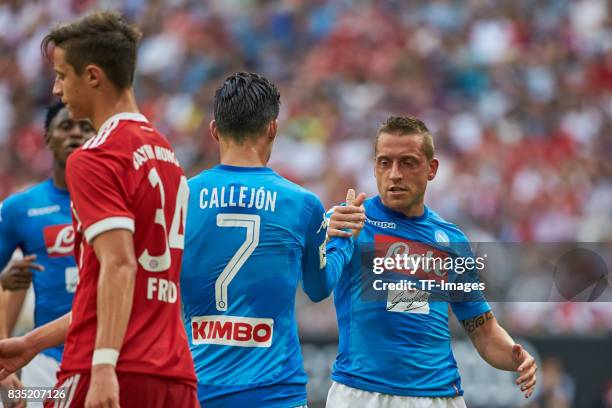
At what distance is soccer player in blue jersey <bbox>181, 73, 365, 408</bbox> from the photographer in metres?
4.92

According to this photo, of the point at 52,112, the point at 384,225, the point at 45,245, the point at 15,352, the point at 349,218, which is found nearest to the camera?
the point at 15,352

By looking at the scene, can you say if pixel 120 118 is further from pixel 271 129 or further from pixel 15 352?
pixel 271 129

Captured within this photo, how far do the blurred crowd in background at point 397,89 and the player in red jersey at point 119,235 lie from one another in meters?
10.2

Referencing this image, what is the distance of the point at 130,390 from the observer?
388 centimetres

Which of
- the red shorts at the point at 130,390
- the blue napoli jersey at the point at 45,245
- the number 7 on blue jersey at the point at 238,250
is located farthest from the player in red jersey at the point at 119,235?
the blue napoli jersey at the point at 45,245

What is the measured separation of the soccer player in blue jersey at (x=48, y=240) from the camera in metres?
7.18

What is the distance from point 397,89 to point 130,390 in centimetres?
1282

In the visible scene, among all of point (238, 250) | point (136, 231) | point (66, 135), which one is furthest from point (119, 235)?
point (66, 135)

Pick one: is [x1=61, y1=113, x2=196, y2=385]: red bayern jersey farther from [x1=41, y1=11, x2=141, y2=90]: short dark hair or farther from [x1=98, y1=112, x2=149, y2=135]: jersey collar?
[x1=41, y1=11, x2=141, y2=90]: short dark hair

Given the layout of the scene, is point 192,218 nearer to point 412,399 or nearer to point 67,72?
point 67,72

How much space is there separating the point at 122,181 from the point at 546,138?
12.7 m

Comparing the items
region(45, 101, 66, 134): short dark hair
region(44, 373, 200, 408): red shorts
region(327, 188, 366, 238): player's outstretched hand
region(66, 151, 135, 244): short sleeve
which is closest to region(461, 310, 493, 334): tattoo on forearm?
region(327, 188, 366, 238): player's outstretched hand

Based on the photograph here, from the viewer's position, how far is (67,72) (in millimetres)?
4027

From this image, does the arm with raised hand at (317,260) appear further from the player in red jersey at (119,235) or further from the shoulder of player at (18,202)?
the shoulder of player at (18,202)
